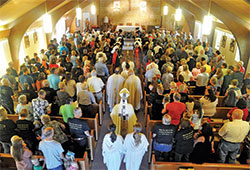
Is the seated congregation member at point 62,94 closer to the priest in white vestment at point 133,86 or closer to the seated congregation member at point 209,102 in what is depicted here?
the priest in white vestment at point 133,86

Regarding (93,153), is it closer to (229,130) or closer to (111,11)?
(229,130)

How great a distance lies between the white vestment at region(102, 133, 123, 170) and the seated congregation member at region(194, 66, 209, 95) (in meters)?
3.76

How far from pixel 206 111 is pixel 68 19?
18.1 meters

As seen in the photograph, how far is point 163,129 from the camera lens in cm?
418

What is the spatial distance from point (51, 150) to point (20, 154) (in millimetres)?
500

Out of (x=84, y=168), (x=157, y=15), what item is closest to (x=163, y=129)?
(x=84, y=168)

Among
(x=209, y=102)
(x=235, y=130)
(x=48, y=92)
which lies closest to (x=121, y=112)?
(x=48, y=92)

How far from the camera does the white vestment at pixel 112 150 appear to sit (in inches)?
162

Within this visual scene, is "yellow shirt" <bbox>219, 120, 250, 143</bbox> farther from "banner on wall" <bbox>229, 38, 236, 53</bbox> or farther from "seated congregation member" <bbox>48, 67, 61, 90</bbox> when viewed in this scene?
"banner on wall" <bbox>229, 38, 236, 53</bbox>

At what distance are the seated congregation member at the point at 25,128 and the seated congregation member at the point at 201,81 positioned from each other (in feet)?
16.5

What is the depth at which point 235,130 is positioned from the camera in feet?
13.8

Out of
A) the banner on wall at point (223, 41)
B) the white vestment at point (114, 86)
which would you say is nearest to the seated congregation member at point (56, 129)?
the white vestment at point (114, 86)

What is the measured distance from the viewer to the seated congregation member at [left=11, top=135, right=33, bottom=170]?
3.54 metres

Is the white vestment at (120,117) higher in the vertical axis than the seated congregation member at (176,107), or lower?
lower
